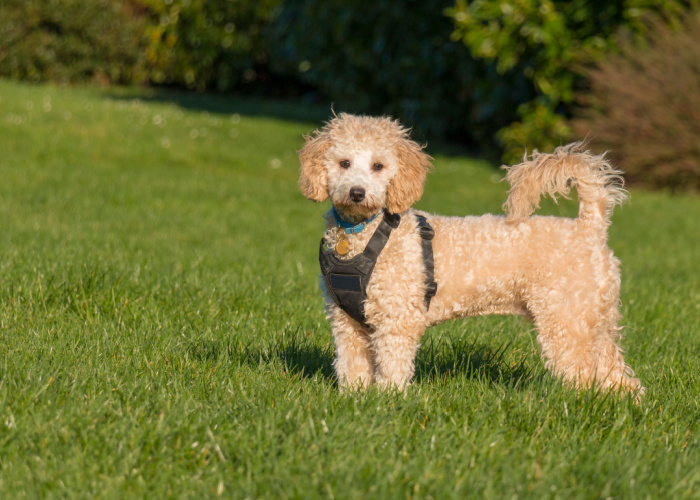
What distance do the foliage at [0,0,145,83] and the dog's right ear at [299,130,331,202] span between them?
1064 inches

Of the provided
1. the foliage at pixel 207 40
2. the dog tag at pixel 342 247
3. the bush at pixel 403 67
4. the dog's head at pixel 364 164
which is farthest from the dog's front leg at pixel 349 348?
the foliage at pixel 207 40

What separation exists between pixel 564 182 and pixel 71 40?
29.1m

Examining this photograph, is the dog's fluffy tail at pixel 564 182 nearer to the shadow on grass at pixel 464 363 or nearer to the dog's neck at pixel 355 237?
the dog's neck at pixel 355 237

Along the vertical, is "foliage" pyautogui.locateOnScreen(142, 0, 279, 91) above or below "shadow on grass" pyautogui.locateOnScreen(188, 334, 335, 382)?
above

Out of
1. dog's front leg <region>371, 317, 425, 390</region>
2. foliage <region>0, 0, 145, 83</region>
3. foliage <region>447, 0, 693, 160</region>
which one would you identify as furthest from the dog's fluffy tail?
foliage <region>0, 0, 145, 83</region>

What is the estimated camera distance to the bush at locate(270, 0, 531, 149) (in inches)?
768

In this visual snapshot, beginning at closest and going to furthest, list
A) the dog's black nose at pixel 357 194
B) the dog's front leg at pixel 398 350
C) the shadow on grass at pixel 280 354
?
the dog's black nose at pixel 357 194 < the dog's front leg at pixel 398 350 < the shadow on grass at pixel 280 354

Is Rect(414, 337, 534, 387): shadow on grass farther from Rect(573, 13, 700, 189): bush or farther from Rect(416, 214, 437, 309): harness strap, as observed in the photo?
Rect(573, 13, 700, 189): bush

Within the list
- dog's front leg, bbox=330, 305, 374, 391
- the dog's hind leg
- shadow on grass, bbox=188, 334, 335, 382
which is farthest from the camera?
shadow on grass, bbox=188, 334, 335, 382

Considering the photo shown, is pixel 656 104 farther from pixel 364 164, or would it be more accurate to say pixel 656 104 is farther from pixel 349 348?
pixel 349 348

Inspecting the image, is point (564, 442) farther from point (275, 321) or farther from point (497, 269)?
point (275, 321)

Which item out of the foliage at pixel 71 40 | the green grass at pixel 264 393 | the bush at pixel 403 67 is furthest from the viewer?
the foliage at pixel 71 40

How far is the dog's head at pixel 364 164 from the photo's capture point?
4605mm

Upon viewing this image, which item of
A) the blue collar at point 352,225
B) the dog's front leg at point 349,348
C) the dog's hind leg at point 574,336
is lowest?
the dog's front leg at point 349,348
